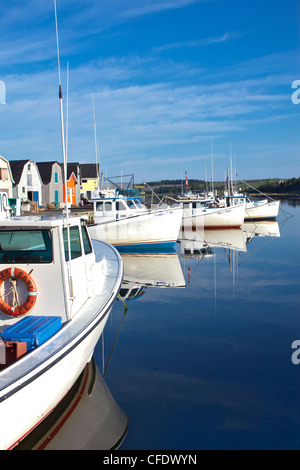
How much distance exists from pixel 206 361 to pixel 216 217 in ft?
94.9

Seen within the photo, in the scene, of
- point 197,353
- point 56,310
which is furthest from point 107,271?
point 56,310

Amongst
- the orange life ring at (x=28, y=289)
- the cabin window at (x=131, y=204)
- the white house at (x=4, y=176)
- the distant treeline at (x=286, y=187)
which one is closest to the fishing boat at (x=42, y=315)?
the orange life ring at (x=28, y=289)

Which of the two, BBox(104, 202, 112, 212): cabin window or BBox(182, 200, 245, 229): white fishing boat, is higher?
BBox(104, 202, 112, 212): cabin window

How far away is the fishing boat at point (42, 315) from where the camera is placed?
511 cm

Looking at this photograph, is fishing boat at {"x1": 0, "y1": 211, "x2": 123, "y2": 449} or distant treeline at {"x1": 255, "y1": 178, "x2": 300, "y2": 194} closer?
fishing boat at {"x1": 0, "y1": 211, "x2": 123, "y2": 449}

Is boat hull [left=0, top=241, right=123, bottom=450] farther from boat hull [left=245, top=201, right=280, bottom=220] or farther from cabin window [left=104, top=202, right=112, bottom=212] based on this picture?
boat hull [left=245, top=201, right=280, bottom=220]

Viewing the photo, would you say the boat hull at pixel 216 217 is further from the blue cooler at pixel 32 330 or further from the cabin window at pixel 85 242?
the blue cooler at pixel 32 330

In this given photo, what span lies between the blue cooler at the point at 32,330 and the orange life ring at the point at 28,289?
347 millimetres

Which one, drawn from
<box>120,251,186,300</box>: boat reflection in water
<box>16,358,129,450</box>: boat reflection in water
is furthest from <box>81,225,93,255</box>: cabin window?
<box>120,251,186,300</box>: boat reflection in water

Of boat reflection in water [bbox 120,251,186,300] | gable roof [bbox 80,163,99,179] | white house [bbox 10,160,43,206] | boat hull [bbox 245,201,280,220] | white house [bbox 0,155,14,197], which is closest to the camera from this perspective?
boat reflection in water [bbox 120,251,186,300]

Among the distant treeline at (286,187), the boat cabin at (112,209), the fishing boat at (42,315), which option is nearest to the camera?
the fishing boat at (42,315)

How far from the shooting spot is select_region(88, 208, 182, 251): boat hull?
24031 millimetres

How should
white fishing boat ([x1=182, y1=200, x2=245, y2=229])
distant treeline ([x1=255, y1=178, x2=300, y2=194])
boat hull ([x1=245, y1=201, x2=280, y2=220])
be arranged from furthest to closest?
distant treeline ([x1=255, y1=178, x2=300, y2=194]), boat hull ([x1=245, y1=201, x2=280, y2=220]), white fishing boat ([x1=182, y1=200, x2=245, y2=229])

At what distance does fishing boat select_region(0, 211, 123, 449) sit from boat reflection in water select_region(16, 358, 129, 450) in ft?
1.27
